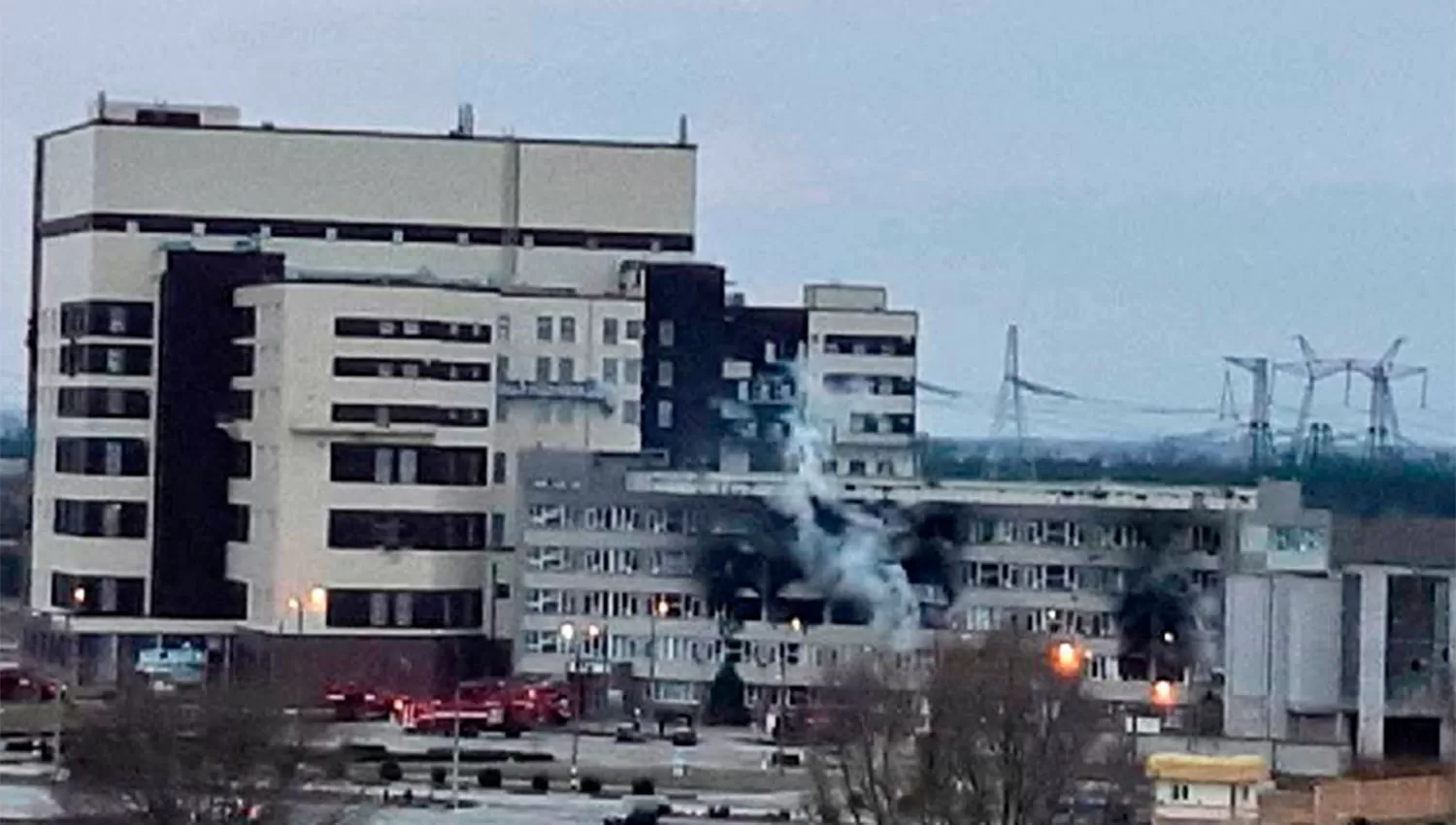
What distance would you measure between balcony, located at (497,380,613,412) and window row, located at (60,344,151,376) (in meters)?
2.40

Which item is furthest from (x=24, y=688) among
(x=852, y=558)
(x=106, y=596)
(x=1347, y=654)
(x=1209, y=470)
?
(x=1209, y=470)

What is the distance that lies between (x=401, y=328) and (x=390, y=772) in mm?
7837

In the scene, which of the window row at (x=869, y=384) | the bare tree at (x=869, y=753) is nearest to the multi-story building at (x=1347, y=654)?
the bare tree at (x=869, y=753)

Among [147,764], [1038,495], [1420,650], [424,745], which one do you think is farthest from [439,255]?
[147,764]

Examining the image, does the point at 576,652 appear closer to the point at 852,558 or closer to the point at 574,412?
the point at 852,558

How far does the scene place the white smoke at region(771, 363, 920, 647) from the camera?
29516mm

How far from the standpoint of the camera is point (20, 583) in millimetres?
35938

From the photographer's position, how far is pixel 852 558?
29.9m

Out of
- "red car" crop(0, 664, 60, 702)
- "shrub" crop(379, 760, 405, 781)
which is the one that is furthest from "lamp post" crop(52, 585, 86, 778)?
"shrub" crop(379, 760, 405, 781)

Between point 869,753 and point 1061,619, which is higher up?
point 1061,619

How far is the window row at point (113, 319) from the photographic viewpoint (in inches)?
→ 1280

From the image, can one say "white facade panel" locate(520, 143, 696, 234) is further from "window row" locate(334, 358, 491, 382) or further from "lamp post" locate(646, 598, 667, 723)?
"lamp post" locate(646, 598, 667, 723)

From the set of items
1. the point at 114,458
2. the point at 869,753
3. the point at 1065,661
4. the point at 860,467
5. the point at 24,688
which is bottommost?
the point at 24,688

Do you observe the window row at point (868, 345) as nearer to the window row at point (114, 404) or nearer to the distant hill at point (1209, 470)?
the distant hill at point (1209, 470)
